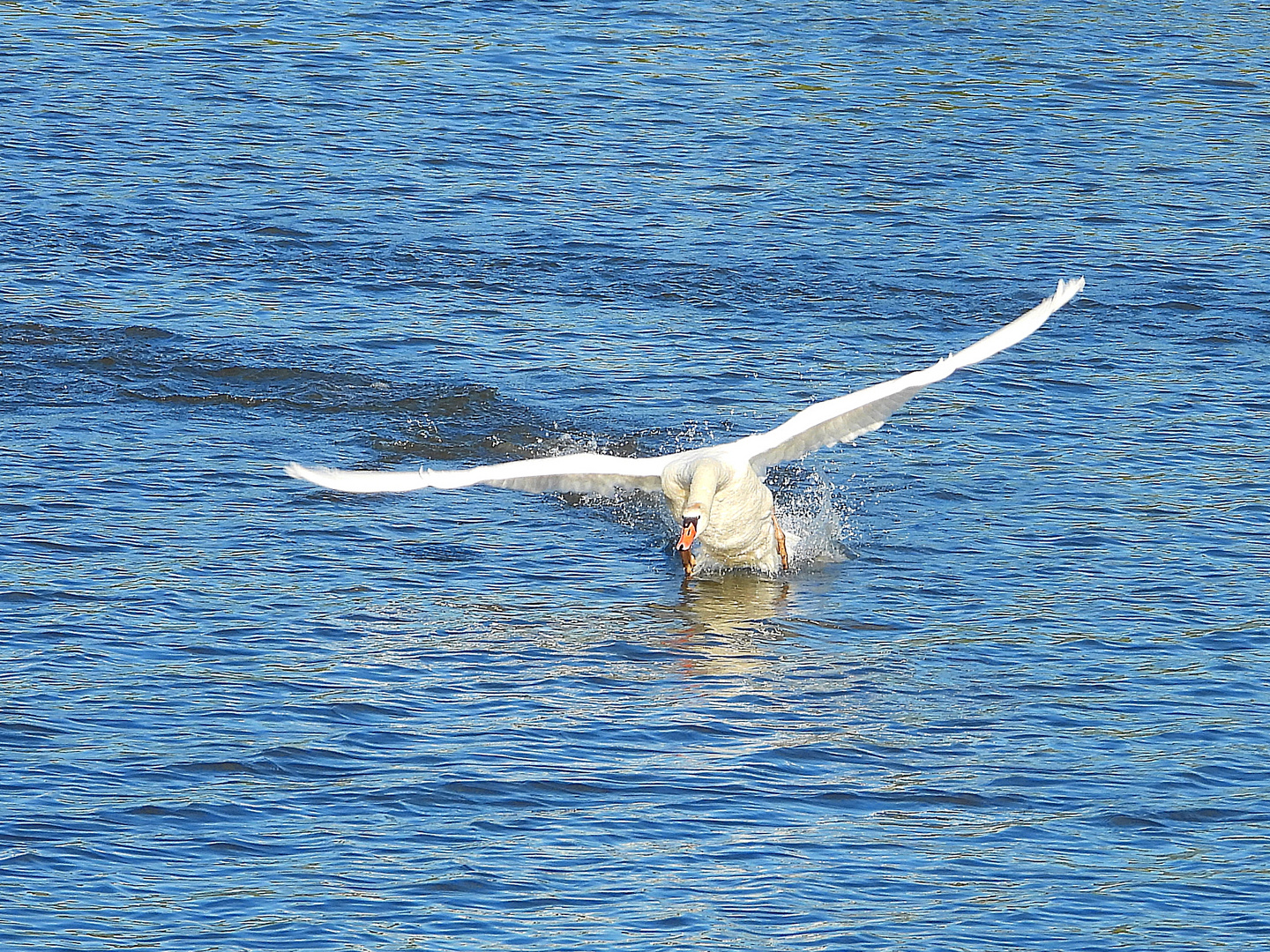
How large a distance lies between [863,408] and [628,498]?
7.37ft

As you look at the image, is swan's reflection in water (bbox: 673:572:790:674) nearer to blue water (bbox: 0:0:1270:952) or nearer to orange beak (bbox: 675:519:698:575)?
blue water (bbox: 0:0:1270:952)

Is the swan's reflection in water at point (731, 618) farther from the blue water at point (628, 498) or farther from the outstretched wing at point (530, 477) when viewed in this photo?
the outstretched wing at point (530, 477)

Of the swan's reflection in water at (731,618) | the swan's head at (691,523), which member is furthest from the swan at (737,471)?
the swan's reflection in water at (731,618)

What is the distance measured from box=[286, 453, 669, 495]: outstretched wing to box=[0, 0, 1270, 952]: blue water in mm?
541

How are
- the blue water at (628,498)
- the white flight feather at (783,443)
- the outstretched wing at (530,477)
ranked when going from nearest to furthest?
the blue water at (628,498) → the outstretched wing at (530,477) → the white flight feather at (783,443)

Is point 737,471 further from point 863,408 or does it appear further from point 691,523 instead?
point 863,408

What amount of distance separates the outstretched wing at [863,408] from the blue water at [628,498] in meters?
0.85

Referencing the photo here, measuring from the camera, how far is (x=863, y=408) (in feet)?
47.8

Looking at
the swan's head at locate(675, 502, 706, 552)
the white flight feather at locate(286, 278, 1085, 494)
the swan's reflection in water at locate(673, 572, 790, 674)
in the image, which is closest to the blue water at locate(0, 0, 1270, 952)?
the swan's reflection in water at locate(673, 572, 790, 674)

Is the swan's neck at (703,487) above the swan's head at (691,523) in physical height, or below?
above

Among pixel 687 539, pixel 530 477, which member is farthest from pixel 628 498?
pixel 687 539

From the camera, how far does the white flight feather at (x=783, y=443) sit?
1414 cm

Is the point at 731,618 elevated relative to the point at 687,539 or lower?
lower

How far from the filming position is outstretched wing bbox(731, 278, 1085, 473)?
46.7ft
